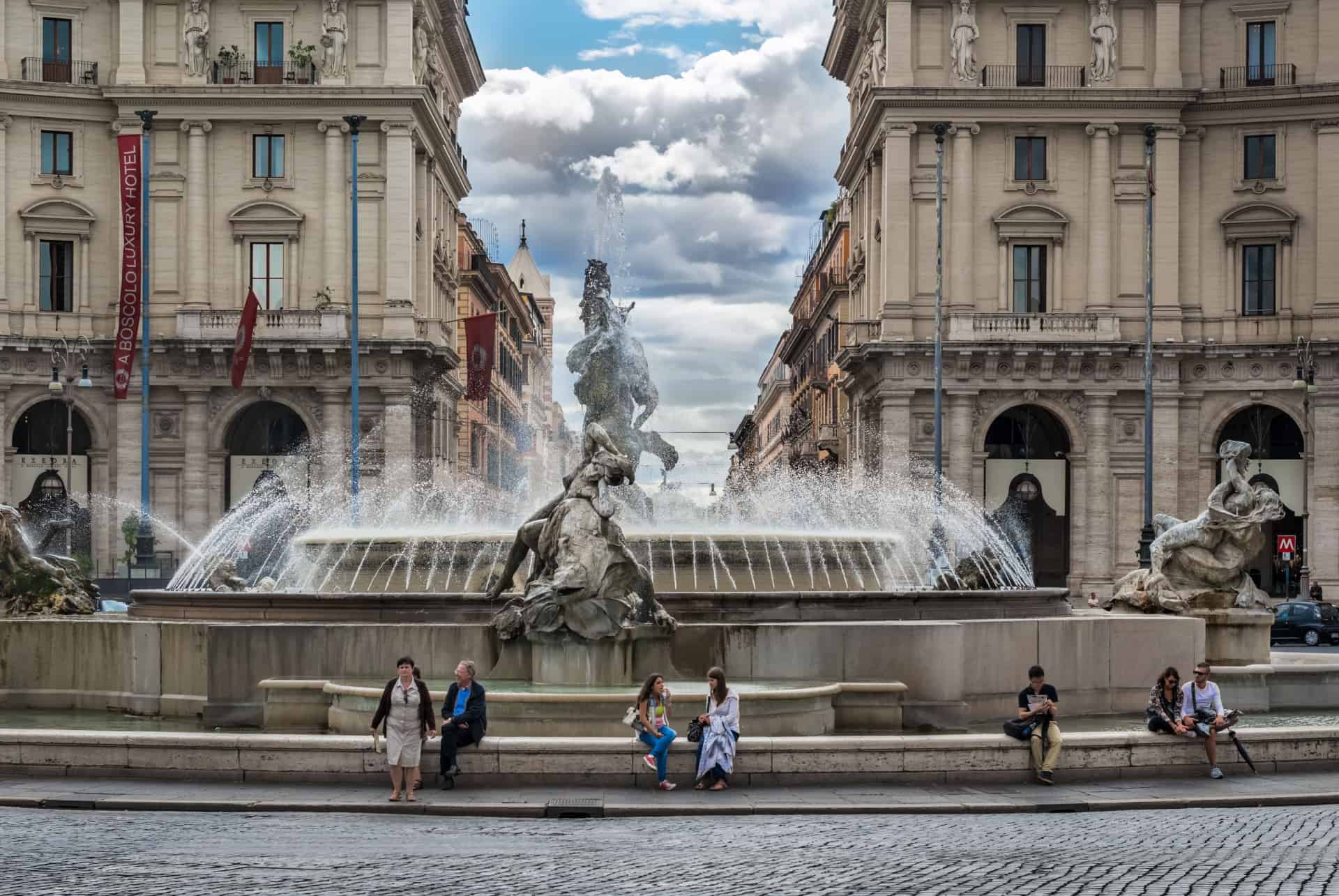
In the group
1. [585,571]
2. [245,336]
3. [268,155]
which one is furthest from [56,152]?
[585,571]

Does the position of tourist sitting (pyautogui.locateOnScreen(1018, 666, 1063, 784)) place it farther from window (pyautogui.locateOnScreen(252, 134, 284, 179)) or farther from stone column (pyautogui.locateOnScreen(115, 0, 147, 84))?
stone column (pyautogui.locateOnScreen(115, 0, 147, 84))

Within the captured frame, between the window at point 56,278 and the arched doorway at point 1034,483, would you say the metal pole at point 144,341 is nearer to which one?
the window at point 56,278

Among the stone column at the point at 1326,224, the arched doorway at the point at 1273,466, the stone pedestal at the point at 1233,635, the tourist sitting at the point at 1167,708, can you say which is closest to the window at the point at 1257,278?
the stone column at the point at 1326,224

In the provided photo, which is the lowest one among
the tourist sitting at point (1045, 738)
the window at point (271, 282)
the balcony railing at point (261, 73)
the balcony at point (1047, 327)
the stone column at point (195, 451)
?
the tourist sitting at point (1045, 738)

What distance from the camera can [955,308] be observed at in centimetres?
5731

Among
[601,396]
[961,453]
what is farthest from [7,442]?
[961,453]

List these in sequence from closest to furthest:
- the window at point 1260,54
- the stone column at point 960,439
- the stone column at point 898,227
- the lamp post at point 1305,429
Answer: the lamp post at point 1305,429
the stone column at point 960,439
the stone column at point 898,227
the window at point 1260,54

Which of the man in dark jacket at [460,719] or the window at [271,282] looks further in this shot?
the window at [271,282]

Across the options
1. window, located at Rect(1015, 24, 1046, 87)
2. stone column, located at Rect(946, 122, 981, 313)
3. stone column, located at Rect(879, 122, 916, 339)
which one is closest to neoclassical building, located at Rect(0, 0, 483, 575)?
stone column, located at Rect(879, 122, 916, 339)

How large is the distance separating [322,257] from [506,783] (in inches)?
1772

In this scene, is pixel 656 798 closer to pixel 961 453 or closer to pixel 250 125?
pixel 961 453

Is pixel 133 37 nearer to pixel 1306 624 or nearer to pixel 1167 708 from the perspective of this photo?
pixel 1306 624

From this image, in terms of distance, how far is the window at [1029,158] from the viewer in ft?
190

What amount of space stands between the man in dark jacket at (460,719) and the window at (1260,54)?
5121 cm
